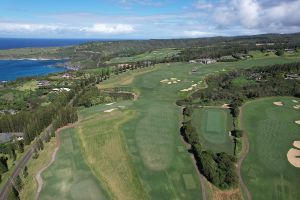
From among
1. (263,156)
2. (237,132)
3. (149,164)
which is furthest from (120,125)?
(263,156)

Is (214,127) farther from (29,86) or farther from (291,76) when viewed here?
(29,86)

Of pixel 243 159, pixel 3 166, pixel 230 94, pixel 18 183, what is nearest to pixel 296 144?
pixel 243 159

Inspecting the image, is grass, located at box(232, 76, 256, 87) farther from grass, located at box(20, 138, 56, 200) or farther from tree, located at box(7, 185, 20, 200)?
tree, located at box(7, 185, 20, 200)

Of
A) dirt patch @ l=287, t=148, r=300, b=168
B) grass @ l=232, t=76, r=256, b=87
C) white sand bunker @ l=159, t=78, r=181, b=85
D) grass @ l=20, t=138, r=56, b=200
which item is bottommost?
grass @ l=20, t=138, r=56, b=200

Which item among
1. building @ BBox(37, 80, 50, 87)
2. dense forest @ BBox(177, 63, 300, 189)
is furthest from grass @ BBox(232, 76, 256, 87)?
building @ BBox(37, 80, 50, 87)

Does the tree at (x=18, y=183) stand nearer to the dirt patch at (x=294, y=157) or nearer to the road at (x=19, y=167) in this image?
the road at (x=19, y=167)
